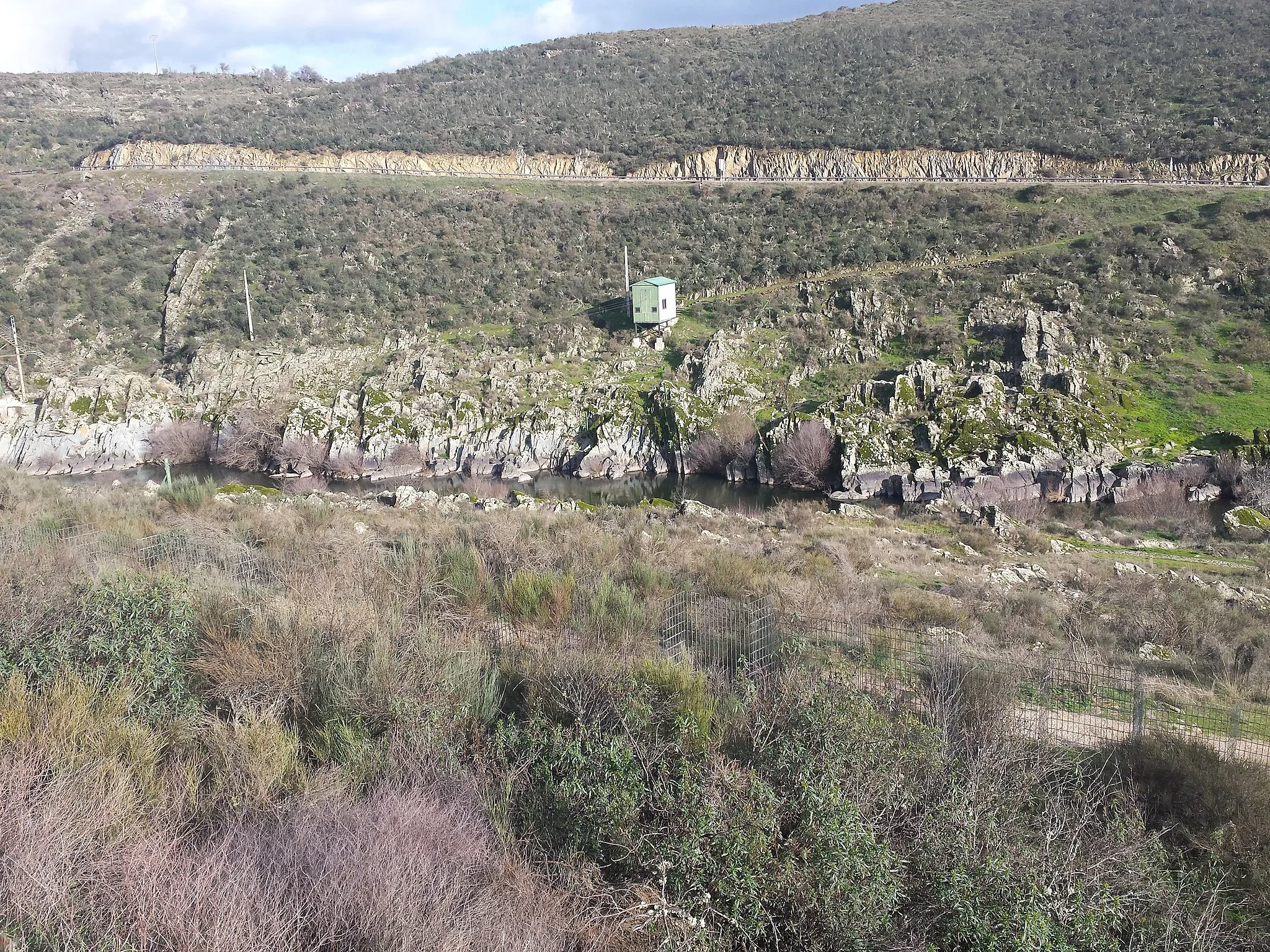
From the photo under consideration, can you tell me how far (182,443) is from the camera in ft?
115

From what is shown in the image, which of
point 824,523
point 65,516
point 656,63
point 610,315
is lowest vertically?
point 824,523

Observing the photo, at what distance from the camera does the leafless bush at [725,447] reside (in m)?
31.1

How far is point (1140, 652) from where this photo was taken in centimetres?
1003

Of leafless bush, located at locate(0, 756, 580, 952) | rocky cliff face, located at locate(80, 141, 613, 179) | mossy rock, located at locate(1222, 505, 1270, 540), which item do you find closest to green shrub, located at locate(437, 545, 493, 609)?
leafless bush, located at locate(0, 756, 580, 952)

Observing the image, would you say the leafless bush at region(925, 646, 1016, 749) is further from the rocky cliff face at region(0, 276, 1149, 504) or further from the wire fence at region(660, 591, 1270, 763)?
the rocky cliff face at region(0, 276, 1149, 504)

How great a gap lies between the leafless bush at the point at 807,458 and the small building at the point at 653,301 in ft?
40.5

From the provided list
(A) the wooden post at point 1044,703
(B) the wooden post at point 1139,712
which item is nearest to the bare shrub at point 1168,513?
(A) the wooden post at point 1044,703

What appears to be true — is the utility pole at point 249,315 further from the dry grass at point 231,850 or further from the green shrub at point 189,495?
the dry grass at point 231,850

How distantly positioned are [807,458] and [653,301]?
1386cm

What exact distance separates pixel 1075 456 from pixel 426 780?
89.7 ft

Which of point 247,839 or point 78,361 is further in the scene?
point 78,361

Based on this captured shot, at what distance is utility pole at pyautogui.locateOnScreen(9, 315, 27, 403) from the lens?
36.2m

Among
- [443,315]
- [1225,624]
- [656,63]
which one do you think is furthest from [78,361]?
[656,63]

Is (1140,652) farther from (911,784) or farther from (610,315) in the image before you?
(610,315)
